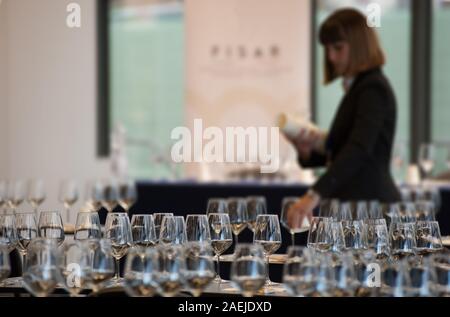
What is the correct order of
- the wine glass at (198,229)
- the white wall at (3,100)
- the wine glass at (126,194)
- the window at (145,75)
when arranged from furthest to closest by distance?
1. the window at (145,75)
2. the white wall at (3,100)
3. the wine glass at (126,194)
4. the wine glass at (198,229)

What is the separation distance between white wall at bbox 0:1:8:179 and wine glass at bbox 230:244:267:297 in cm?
734

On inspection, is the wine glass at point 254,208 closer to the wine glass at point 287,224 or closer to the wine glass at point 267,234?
the wine glass at point 287,224

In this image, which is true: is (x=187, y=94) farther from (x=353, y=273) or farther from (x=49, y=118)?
(x=353, y=273)

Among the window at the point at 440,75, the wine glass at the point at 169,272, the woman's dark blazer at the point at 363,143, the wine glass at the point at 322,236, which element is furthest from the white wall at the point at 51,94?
the wine glass at the point at 169,272

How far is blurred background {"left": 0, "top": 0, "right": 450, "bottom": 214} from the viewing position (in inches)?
324

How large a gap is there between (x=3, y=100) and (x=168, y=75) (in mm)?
1600

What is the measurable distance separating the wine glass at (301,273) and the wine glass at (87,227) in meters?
0.80

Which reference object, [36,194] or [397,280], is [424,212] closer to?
[397,280]

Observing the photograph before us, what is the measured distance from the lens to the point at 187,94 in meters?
8.26

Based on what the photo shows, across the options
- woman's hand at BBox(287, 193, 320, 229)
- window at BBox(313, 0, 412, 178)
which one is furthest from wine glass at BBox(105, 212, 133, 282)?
window at BBox(313, 0, 412, 178)

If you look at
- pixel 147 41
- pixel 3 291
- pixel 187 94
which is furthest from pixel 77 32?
pixel 3 291

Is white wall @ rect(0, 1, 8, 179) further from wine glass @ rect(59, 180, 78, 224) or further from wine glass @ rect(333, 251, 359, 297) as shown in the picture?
wine glass @ rect(333, 251, 359, 297)

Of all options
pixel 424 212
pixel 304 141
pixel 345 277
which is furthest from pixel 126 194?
pixel 345 277

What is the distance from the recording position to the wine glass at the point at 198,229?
2510 mm
